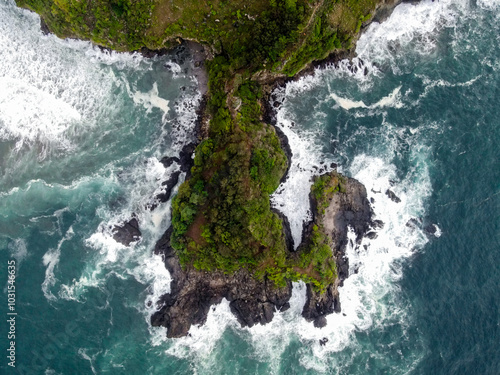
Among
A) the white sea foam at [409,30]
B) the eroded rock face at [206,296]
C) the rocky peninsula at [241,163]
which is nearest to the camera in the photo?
the rocky peninsula at [241,163]

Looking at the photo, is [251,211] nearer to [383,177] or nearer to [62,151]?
[383,177]

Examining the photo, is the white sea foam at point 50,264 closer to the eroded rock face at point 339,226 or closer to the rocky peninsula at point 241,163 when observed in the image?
the rocky peninsula at point 241,163

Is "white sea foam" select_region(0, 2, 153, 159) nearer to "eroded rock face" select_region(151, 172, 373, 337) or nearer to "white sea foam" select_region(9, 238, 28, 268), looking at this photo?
"white sea foam" select_region(9, 238, 28, 268)

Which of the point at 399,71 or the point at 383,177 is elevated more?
the point at 399,71

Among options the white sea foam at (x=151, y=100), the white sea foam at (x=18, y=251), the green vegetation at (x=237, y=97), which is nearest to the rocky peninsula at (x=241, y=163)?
the green vegetation at (x=237, y=97)

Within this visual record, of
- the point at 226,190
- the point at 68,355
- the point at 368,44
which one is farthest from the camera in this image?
the point at 368,44

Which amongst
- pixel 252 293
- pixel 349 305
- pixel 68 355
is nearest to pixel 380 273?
pixel 349 305

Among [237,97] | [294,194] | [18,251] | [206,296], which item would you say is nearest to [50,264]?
[18,251]

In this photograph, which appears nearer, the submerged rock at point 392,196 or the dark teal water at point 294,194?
the dark teal water at point 294,194
